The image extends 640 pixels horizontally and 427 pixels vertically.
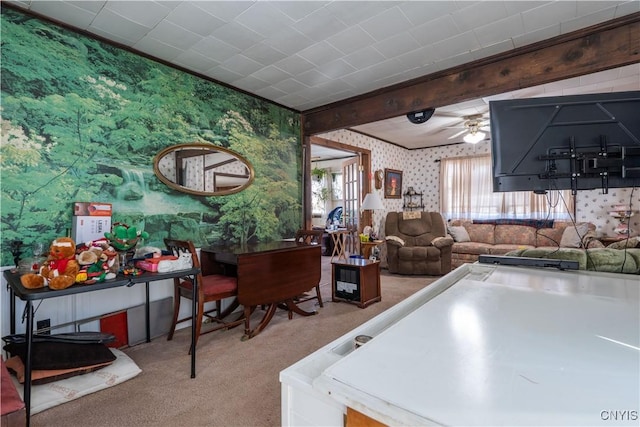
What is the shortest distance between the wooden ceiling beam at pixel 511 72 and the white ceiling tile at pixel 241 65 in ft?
3.87

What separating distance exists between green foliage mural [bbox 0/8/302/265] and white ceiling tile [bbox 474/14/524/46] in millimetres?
2215

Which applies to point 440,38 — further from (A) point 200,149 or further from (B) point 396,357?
(B) point 396,357

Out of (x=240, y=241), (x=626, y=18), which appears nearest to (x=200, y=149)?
(x=240, y=241)

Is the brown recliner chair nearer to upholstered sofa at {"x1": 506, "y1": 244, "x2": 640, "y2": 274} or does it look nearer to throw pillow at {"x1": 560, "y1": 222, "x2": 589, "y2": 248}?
throw pillow at {"x1": 560, "y1": 222, "x2": 589, "y2": 248}

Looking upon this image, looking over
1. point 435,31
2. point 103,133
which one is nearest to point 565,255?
point 435,31

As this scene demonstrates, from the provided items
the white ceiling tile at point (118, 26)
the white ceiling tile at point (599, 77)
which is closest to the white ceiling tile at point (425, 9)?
the white ceiling tile at point (118, 26)

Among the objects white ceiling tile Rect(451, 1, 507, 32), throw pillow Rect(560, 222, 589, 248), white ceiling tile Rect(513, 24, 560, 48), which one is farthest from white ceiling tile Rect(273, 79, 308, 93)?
throw pillow Rect(560, 222, 589, 248)

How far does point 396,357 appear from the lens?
60cm

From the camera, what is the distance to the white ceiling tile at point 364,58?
254cm

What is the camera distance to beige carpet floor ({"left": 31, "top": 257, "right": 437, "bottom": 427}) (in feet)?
5.06

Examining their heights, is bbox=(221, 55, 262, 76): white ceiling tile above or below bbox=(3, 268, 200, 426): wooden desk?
above

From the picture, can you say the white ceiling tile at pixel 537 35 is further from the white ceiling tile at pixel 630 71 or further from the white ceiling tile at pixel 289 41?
the white ceiling tile at pixel 289 41

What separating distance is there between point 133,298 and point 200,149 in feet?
4.59

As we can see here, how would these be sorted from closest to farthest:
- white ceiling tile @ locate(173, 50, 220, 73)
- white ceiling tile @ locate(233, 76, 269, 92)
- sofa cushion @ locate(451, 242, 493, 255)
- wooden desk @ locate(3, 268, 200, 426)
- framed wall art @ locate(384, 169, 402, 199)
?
1. wooden desk @ locate(3, 268, 200, 426)
2. white ceiling tile @ locate(173, 50, 220, 73)
3. white ceiling tile @ locate(233, 76, 269, 92)
4. sofa cushion @ locate(451, 242, 493, 255)
5. framed wall art @ locate(384, 169, 402, 199)
